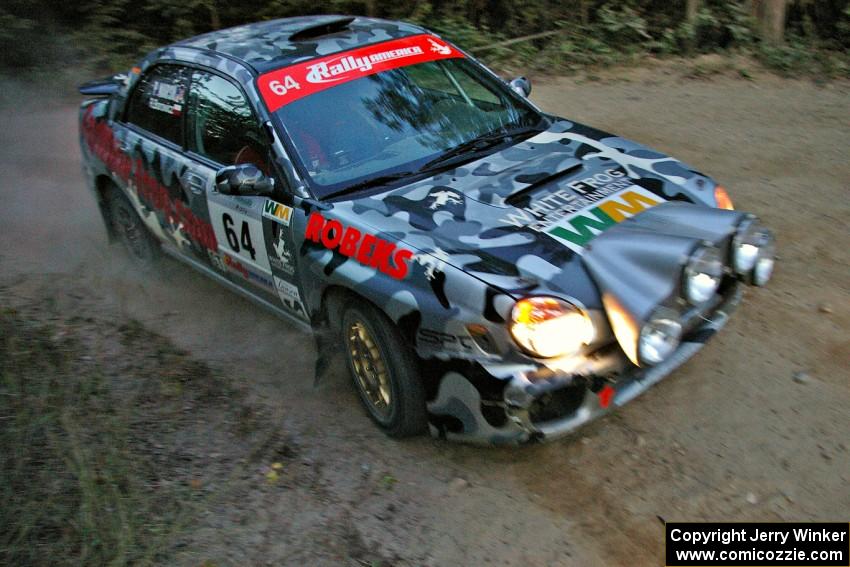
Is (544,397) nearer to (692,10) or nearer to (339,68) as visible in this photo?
(339,68)

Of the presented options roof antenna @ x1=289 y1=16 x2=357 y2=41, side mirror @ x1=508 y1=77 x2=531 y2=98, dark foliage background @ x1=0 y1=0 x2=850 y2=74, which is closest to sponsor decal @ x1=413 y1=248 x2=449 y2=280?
roof antenna @ x1=289 y1=16 x2=357 y2=41

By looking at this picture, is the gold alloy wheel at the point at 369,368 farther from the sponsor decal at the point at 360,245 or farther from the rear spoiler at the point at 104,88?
the rear spoiler at the point at 104,88

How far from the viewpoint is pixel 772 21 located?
9.72 meters

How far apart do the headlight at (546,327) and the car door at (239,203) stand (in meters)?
1.37

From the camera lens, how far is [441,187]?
412cm

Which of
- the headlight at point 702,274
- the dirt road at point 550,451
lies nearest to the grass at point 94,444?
the dirt road at point 550,451

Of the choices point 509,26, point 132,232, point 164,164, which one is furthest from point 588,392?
point 509,26

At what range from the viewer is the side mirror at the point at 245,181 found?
13.5 feet

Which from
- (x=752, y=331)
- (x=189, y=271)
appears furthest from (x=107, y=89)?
(x=752, y=331)

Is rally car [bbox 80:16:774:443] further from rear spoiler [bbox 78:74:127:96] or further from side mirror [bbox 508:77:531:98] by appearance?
rear spoiler [bbox 78:74:127:96]

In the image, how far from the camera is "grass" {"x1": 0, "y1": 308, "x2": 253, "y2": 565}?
3.52 metres

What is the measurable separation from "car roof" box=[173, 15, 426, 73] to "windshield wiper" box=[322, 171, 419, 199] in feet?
2.85

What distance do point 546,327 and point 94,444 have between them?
2.25 meters

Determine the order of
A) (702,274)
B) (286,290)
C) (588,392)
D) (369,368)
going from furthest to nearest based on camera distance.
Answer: (286,290) → (369,368) → (702,274) → (588,392)
